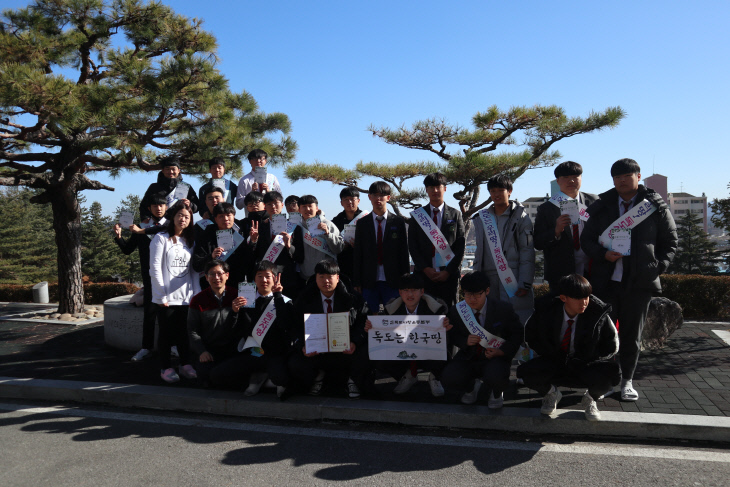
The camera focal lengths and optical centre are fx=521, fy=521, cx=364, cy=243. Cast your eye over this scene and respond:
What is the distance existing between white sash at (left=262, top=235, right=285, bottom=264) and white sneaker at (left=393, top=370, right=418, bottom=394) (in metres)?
1.80

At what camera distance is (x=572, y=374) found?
400 cm

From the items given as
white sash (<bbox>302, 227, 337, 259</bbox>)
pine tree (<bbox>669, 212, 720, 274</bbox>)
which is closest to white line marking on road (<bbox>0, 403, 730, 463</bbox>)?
white sash (<bbox>302, 227, 337, 259</bbox>)

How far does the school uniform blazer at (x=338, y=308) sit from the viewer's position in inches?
184

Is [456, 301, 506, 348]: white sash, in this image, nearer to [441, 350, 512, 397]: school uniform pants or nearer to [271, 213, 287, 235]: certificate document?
[441, 350, 512, 397]: school uniform pants

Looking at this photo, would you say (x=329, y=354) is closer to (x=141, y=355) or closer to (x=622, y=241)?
(x=622, y=241)

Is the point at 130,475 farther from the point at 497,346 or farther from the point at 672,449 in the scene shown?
the point at 672,449

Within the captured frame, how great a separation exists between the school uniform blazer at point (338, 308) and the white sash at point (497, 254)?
1319mm

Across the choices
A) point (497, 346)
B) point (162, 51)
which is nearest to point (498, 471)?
point (497, 346)

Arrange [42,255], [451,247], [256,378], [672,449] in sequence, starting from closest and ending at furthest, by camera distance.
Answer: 1. [672,449]
2. [256,378]
3. [451,247]
4. [42,255]

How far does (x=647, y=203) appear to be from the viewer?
169 inches

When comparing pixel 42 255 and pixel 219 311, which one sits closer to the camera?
pixel 219 311

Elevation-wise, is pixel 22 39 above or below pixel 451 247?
above

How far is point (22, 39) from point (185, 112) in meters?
2.58

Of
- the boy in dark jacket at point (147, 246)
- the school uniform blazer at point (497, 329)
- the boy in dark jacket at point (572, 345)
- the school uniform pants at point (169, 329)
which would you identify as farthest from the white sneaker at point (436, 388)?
the boy in dark jacket at point (147, 246)
